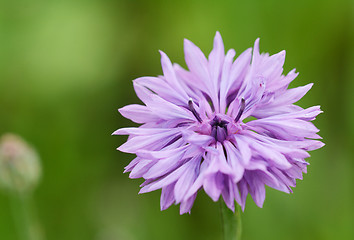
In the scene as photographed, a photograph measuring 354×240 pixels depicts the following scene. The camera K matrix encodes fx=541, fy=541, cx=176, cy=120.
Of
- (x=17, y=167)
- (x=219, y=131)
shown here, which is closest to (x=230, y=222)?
(x=219, y=131)

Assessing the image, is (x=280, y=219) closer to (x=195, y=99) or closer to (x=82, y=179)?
(x=82, y=179)

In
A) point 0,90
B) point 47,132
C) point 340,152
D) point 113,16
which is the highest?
point 113,16

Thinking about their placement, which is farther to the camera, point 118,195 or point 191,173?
point 118,195

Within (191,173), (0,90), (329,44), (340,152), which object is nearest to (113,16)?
(0,90)

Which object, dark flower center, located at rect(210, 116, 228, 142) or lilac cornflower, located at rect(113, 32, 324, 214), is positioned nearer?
lilac cornflower, located at rect(113, 32, 324, 214)

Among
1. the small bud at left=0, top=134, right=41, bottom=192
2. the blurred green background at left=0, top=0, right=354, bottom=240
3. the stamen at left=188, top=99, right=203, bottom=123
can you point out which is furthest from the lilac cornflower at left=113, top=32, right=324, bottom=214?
the blurred green background at left=0, top=0, right=354, bottom=240

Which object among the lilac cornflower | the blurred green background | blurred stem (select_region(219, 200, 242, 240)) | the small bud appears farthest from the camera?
the blurred green background

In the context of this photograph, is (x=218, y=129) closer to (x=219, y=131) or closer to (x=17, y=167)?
(x=219, y=131)

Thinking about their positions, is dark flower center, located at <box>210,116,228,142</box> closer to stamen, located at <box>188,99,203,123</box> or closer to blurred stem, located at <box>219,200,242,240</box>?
stamen, located at <box>188,99,203,123</box>
